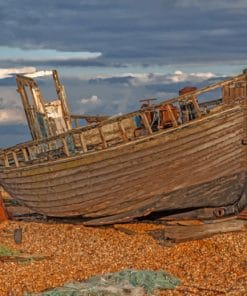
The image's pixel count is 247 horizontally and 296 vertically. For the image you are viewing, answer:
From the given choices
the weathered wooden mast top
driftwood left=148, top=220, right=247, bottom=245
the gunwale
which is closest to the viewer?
driftwood left=148, top=220, right=247, bottom=245

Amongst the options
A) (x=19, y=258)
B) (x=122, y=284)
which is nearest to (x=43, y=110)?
(x=19, y=258)

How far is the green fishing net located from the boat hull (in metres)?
4.33

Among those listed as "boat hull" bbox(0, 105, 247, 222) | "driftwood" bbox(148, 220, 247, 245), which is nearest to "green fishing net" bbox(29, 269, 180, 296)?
"driftwood" bbox(148, 220, 247, 245)

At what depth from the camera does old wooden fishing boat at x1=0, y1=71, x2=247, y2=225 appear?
53.2 feet

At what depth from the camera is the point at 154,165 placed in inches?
655

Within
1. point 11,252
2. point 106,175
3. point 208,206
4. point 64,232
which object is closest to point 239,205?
point 208,206

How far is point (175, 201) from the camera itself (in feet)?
57.1

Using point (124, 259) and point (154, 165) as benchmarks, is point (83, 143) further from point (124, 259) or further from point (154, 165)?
point (124, 259)

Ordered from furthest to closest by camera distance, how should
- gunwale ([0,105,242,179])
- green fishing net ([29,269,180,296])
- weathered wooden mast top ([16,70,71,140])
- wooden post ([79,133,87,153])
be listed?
weathered wooden mast top ([16,70,71,140]) < wooden post ([79,133,87,153]) < gunwale ([0,105,242,179]) < green fishing net ([29,269,180,296])

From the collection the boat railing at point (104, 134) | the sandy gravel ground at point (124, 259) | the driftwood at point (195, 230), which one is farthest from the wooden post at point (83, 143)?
the driftwood at point (195, 230)

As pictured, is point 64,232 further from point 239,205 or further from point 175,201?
point 239,205

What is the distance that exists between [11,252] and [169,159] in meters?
5.24

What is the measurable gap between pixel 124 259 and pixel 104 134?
5107mm

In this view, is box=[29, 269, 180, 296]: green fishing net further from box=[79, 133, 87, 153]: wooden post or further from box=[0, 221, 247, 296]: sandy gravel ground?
box=[79, 133, 87, 153]: wooden post
